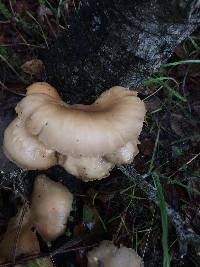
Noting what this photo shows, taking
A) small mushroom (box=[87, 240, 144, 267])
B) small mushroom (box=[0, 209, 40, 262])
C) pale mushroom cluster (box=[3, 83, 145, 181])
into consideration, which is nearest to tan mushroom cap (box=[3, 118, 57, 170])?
pale mushroom cluster (box=[3, 83, 145, 181])

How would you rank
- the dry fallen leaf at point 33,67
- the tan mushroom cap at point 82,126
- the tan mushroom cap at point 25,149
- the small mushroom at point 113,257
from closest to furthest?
the tan mushroom cap at point 82,126, the tan mushroom cap at point 25,149, the small mushroom at point 113,257, the dry fallen leaf at point 33,67

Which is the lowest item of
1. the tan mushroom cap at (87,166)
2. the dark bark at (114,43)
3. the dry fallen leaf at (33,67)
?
the tan mushroom cap at (87,166)

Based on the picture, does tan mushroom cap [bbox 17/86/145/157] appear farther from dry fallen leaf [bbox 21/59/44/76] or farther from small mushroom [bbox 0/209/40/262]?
dry fallen leaf [bbox 21/59/44/76]

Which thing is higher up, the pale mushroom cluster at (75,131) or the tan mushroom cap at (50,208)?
the pale mushroom cluster at (75,131)

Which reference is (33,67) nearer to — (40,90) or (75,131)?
(40,90)

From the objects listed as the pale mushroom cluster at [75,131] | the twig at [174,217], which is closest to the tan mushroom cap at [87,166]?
the pale mushroom cluster at [75,131]

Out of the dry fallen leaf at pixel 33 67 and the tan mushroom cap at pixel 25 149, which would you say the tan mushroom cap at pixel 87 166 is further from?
the dry fallen leaf at pixel 33 67

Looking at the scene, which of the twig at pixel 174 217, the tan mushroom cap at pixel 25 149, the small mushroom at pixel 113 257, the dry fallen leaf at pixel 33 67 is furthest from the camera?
the dry fallen leaf at pixel 33 67

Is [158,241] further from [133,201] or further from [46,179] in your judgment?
[46,179]
